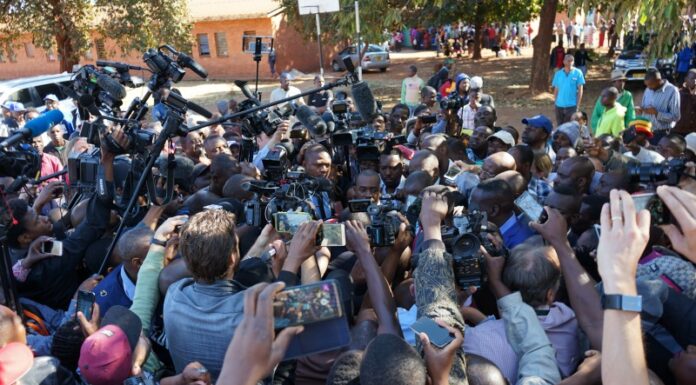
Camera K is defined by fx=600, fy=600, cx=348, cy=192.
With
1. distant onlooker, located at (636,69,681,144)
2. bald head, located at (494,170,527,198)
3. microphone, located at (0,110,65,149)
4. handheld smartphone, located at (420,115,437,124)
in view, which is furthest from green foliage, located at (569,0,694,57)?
microphone, located at (0,110,65,149)

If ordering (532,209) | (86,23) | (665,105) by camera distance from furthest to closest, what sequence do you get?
(86,23) → (665,105) → (532,209)

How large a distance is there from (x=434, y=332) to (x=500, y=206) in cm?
204

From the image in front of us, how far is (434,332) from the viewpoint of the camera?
82.4 inches

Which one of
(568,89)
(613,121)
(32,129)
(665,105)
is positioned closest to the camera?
(32,129)

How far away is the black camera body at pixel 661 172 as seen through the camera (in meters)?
2.48

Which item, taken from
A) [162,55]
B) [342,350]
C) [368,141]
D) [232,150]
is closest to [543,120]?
[368,141]

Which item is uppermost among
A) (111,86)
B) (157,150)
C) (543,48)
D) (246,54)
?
(111,86)

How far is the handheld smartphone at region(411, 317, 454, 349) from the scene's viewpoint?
205 cm

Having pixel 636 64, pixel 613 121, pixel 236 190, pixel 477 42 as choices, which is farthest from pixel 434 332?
pixel 477 42

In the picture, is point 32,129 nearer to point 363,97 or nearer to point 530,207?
point 363,97

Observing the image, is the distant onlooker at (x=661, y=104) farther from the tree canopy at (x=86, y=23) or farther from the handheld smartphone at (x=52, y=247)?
the tree canopy at (x=86, y=23)

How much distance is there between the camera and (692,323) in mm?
2553

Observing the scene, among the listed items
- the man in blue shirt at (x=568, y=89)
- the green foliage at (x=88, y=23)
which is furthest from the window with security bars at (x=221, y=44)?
the man in blue shirt at (x=568, y=89)

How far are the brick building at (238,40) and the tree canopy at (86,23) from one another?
7.43 meters
